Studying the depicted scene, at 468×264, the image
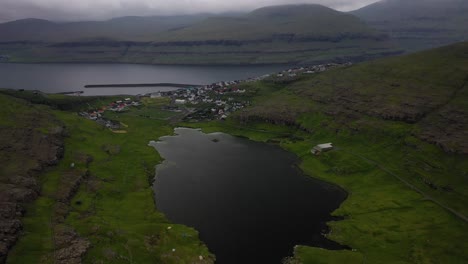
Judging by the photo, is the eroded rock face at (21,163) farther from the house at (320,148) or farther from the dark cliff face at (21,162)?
the house at (320,148)

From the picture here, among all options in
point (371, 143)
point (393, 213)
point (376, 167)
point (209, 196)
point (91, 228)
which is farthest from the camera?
point (371, 143)

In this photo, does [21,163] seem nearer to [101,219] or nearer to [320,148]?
[101,219]

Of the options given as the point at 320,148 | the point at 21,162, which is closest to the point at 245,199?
the point at 320,148

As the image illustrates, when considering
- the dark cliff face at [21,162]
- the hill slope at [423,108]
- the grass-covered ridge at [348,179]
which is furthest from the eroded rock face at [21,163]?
A: the hill slope at [423,108]

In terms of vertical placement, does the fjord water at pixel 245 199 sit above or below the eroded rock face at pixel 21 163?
below

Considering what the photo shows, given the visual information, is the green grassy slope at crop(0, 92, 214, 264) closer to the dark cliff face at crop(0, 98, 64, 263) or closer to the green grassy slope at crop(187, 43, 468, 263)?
the dark cliff face at crop(0, 98, 64, 263)

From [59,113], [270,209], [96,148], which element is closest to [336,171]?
[270,209]

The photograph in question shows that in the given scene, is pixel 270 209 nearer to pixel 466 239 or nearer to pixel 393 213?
pixel 393 213
